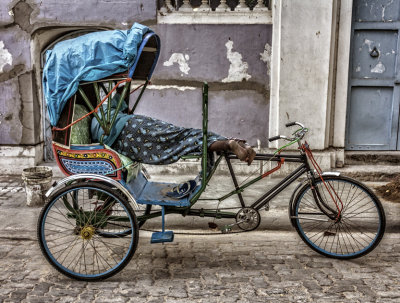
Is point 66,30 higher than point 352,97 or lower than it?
higher

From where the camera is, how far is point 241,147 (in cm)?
369

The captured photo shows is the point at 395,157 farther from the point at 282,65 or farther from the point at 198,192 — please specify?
the point at 198,192

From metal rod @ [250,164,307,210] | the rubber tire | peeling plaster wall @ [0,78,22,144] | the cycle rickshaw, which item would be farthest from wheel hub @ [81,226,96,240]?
peeling plaster wall @ [0,78,22,144]

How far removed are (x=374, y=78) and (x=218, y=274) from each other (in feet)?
15.3

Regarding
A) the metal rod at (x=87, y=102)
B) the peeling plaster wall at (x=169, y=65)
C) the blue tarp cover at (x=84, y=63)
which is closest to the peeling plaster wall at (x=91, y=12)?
the peeling plaster wall at (x=169, y=65)

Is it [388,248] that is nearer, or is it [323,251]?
[323,251]

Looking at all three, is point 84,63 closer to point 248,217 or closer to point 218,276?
point 248,217

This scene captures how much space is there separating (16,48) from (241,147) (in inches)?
186

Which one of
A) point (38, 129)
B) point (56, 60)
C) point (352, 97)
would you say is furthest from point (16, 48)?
point (352, 97)

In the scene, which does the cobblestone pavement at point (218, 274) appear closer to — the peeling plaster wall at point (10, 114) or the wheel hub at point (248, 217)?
the wheel hub at point (248, 217)

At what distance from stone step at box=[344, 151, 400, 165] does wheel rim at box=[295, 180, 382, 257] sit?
7.06 ft

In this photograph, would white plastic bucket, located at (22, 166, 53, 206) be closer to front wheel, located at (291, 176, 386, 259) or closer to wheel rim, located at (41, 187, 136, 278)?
wheel rim, located at (41, 187, 136, 278)

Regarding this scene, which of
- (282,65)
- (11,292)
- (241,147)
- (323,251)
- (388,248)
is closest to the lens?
(11,292)

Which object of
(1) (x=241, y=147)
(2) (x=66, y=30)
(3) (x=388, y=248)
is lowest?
(3) (x=388, y=248)
